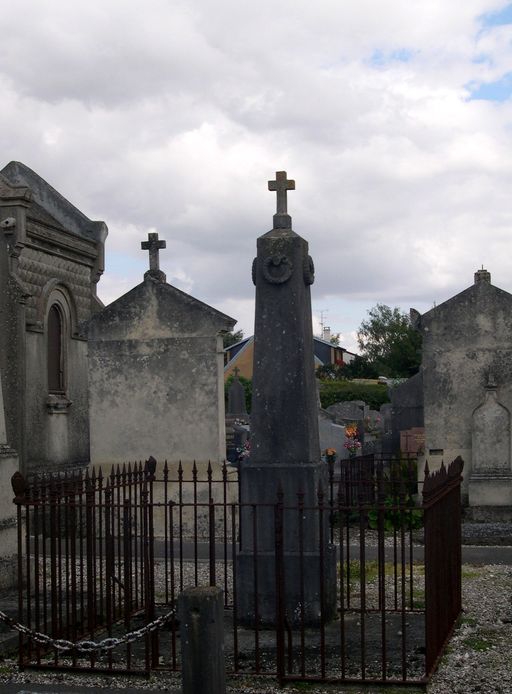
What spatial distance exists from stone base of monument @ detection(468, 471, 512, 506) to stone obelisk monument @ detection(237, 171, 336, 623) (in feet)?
23.3

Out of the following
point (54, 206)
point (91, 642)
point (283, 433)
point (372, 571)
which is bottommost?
point (372, 571)

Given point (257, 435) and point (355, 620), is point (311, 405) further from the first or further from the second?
point (355, 620)

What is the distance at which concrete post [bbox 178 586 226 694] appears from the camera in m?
5.68

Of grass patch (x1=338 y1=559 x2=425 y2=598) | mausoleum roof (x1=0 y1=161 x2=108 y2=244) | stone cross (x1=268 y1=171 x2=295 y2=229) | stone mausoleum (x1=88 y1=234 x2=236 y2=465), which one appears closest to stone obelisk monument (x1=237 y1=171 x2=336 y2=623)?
stone cross (x1=268 y1=171 x2=295 y2=229)

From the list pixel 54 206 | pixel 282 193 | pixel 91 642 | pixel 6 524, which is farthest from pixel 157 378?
pixel 54 206

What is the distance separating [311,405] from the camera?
30.8 feet

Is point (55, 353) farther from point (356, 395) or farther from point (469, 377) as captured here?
point (356, 395)

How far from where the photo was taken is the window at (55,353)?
2248 centimetres

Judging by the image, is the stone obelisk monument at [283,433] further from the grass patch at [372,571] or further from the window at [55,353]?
the window at [55,353]

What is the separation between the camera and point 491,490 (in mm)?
15781

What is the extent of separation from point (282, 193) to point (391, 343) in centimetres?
6175

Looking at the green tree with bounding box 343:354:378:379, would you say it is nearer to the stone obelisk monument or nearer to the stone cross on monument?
the stone cross on monument

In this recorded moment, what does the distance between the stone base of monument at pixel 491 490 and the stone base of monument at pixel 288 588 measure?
7.25m

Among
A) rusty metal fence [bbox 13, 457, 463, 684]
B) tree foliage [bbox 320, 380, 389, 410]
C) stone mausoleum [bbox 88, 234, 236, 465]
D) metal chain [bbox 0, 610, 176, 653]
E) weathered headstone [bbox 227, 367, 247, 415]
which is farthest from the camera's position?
tree foliage [bbox 320, 380, 389, 410]
